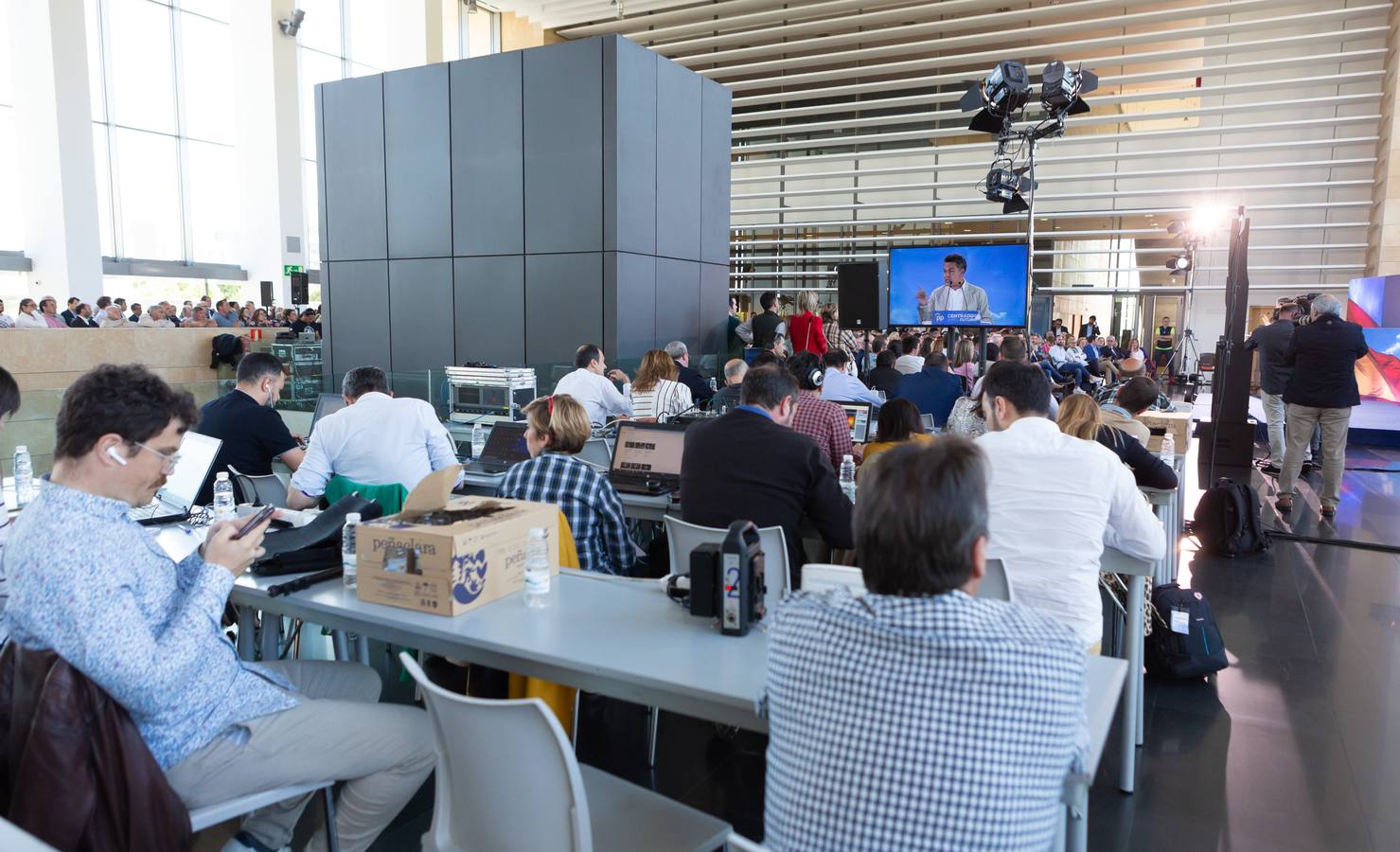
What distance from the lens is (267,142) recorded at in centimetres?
1550

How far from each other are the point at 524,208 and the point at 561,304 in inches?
40.1

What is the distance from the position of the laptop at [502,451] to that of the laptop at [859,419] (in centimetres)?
175

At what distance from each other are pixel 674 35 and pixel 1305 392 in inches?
488

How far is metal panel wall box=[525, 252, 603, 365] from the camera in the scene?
8.26m

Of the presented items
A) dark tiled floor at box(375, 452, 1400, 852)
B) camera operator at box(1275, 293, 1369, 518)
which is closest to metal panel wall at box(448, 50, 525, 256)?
dark tiled floor at box(375, 452, 1400, 852)

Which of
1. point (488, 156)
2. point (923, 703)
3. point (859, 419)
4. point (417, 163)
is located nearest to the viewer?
point (923, 703)

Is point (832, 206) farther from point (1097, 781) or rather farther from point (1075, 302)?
point (1097, 781)

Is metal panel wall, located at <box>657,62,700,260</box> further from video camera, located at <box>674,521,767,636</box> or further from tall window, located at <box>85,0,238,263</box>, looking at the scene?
tall window, located at <box>85,0,238,263</box>

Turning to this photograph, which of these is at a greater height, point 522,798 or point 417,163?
point 417,163

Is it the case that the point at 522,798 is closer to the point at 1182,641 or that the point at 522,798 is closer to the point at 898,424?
the point at 898,424

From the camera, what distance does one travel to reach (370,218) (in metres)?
9.47

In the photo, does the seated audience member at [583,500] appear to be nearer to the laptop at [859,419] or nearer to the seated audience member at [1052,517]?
the seated audience member at [1052,517]

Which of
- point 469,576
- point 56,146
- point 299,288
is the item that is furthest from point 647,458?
point 56,146

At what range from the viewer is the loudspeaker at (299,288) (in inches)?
586
